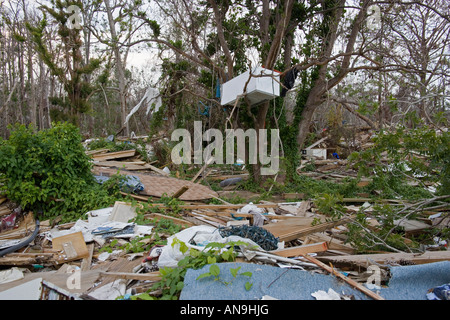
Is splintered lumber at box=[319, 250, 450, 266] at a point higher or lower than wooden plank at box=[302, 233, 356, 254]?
higher

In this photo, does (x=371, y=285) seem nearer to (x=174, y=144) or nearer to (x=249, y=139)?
(x=249, y=139)

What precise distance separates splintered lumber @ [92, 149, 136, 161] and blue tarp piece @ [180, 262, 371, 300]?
8.15m

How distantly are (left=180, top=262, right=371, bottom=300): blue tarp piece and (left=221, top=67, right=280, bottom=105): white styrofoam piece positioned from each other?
4.99 metres

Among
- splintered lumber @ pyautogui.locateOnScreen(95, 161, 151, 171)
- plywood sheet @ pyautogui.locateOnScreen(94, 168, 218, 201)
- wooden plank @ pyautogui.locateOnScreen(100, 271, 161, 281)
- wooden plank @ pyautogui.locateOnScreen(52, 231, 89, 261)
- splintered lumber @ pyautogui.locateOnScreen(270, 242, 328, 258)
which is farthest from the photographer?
splintered lumber @ pyautogui.locateOnScreen(95, 161, 151, 171)

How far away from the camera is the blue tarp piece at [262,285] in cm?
234

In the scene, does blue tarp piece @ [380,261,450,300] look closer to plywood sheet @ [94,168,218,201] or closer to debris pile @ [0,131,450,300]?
debris pile @ [0,131,450,300]

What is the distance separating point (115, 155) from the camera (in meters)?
10.2

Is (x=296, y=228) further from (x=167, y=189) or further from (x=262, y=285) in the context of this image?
(x=167, y=189)

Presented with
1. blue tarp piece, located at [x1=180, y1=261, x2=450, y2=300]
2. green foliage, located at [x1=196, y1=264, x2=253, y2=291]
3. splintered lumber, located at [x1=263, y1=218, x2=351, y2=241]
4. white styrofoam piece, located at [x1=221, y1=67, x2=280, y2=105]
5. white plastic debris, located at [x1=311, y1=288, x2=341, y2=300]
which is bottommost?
splintered lumber, located at [x1=263, y1=218, x2=351, y2=241]

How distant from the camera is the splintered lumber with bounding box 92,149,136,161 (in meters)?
9.76

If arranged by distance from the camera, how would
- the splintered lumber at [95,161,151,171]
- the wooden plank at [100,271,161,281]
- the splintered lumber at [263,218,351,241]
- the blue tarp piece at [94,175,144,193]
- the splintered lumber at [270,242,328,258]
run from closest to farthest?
the wooden plank at [100,271,161,281]
the splintered lumber at [270,242,328,258]
the splintered lumber at [263,218,351,241]
the blue tarp piece at [94,175,144,193]
the splintered lumber at [95,161,151,171]

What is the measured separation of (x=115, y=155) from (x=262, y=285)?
886 cm

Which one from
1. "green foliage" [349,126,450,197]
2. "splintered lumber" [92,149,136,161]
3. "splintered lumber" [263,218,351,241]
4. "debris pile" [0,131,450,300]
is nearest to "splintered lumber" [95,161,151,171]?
"splintered lumber" [92,149,136,161]

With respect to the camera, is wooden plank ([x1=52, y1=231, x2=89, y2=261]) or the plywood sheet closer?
wooden plank ([x1=52, y1=231, x2=89, y2=261])
